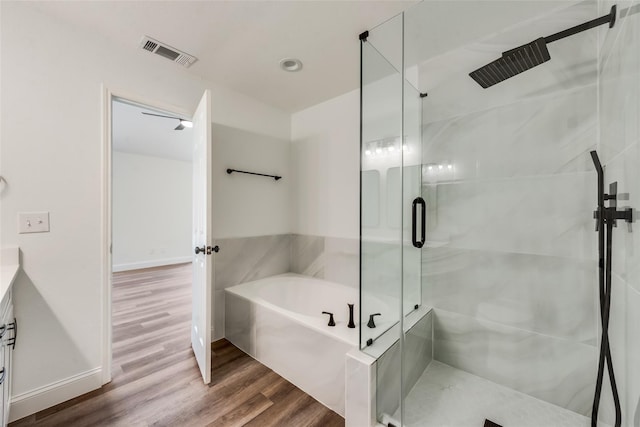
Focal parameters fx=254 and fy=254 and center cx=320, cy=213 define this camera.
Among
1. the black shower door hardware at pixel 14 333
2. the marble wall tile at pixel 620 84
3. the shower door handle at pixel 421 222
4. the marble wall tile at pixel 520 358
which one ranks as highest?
the marble wall tile at pixel 620 84

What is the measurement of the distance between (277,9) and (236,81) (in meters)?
0.96

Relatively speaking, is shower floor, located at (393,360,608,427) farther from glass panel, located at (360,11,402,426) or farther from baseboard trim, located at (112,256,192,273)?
baseboard trim, located at (112,256,192,273)

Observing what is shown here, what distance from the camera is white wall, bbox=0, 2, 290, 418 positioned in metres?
1.46

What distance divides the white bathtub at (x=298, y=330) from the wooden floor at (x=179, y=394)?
0.09 meters

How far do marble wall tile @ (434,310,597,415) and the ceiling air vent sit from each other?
273cm

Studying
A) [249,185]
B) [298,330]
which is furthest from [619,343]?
[249,185]

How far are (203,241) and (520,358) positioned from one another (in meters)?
2.24

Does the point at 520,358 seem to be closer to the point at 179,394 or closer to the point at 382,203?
the point at 382,203

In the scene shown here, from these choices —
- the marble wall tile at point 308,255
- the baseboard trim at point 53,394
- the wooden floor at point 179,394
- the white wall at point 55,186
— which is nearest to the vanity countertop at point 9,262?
the white wall at point 55,186

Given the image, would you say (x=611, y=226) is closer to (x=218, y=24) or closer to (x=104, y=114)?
(x=218, y=24)

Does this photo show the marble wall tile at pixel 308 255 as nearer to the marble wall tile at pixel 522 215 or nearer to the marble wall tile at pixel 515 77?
the marble wall tile at pixel 522 215

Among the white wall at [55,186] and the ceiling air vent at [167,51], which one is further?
the ceiling air vent at [167,51]

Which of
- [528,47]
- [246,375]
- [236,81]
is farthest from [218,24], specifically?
[246,375]

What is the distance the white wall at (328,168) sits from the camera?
2.47m
